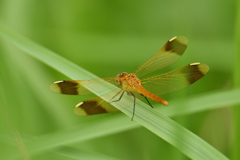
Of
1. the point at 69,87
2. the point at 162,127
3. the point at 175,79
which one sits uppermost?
the point at 69,87

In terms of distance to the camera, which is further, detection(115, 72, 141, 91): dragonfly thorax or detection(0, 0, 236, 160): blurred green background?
detection(0, 0, 236, 160): blurred green background

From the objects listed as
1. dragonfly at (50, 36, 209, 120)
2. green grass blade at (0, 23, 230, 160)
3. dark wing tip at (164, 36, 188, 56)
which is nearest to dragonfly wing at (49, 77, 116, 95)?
dragonfly at (50, 36, 209, 120)

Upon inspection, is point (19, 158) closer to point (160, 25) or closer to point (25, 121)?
point (25, 121)

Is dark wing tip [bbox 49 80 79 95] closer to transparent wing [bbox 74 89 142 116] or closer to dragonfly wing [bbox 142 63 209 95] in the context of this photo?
transparent wing [bbox 74 89 142 116]

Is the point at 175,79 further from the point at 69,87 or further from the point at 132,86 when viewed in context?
the point at 69,87

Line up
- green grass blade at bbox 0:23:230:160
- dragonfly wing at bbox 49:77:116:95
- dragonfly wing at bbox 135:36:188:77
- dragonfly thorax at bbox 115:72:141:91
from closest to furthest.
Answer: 1. green grass blade at bbox 0:23:230:160
2. dragonfly wing at bbox 49:77:116:95
3. dragonfly thorax at bbox 115:72:141:91
4. dragonfly wing at bbox 135:36:188:77

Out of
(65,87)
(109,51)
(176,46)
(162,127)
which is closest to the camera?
(162,127)

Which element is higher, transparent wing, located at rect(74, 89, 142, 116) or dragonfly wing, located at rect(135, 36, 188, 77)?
dragonfly wing, located at rect(135, 36, 188, 77)

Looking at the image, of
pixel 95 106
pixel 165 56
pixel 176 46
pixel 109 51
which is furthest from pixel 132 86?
pixel 109 51
